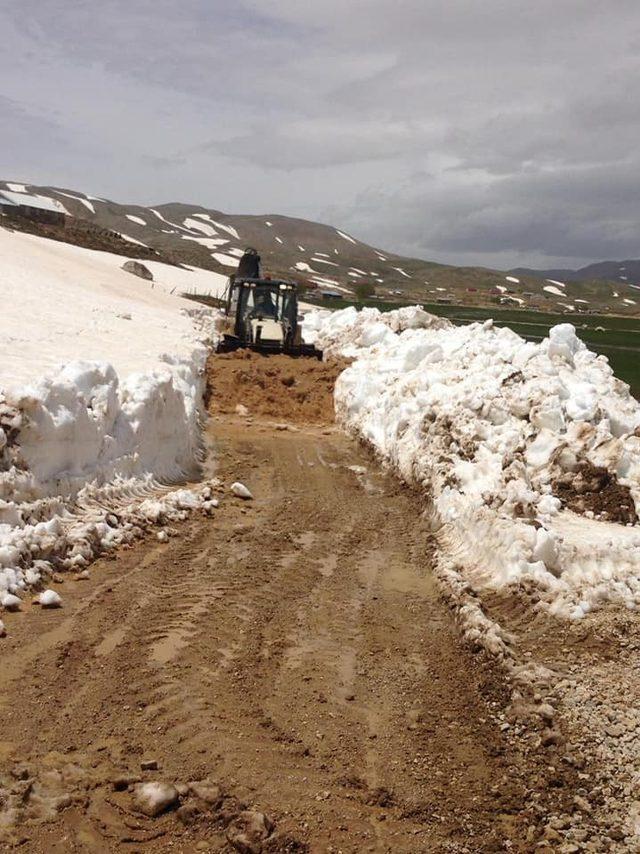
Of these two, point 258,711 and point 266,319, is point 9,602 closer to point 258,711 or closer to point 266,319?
point 258,711

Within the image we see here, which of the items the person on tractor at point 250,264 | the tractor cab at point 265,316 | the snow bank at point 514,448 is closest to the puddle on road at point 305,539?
the snow bank at point 514,448

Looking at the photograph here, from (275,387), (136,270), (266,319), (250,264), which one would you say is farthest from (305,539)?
(136,270)

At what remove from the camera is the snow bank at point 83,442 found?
21.5 feet

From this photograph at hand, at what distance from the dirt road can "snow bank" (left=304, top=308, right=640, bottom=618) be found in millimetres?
899

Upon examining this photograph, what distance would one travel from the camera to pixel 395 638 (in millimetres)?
6129

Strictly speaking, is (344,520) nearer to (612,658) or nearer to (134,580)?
(134,580)

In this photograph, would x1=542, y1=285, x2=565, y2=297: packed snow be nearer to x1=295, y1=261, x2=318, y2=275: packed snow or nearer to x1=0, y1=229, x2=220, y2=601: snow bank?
x1=295, y1=261, x2=318, y2=275: packed snow

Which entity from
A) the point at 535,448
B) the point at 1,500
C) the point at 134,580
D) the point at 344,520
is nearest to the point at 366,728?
the point at 134,580

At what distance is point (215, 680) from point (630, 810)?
2626 millimetres

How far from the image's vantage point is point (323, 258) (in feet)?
446

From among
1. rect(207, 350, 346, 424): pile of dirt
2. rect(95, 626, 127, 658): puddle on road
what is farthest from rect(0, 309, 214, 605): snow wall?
rect(207, 350, 346, 424): pile of dirt

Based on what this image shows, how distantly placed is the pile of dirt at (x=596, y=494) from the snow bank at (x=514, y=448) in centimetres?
4

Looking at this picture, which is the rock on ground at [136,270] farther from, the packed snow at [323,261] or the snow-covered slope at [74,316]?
the packed snow at [323,261]

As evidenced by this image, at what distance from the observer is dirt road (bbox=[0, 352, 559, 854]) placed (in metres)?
3.86
